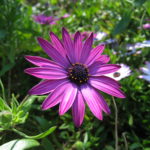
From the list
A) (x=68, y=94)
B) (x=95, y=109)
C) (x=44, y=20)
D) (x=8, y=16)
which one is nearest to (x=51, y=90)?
(x=68, y=94)

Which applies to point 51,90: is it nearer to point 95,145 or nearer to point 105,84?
point 105,84

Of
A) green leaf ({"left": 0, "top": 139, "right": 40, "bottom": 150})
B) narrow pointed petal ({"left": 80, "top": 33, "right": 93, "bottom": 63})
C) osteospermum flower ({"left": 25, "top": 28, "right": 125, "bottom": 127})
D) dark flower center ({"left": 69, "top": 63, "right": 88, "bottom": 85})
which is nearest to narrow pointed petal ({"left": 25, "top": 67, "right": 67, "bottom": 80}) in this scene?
osteospermum flower ({"left": 25, "top": 28, "right": 125, "bottom": 127})

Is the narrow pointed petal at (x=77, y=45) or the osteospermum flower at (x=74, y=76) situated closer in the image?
the osteospermum flower at (x=74, y=76)

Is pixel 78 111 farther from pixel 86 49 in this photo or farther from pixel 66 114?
pixel 66 114

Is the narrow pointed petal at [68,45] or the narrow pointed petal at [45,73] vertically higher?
the narrow pointed petal at [68,45]

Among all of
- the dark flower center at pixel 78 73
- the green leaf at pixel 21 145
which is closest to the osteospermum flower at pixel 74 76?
the dark flower center at pixel 78 73

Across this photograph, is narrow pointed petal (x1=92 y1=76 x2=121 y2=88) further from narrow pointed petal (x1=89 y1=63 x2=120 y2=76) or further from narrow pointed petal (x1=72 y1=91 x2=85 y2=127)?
narrow pointed petal (x1=72 y1=91 x2=85 y2=127)

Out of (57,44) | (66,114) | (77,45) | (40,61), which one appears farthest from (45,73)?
(66,114)

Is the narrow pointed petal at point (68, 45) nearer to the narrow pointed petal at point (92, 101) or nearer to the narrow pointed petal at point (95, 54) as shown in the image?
the narrow pointed petal at point (95, 54)

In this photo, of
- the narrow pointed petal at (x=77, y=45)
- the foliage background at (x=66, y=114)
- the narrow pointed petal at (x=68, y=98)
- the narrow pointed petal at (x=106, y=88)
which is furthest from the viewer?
the foliage background at (x=66, y=114)
